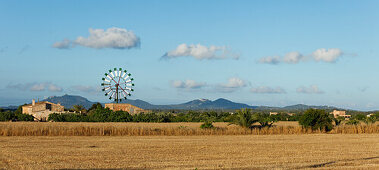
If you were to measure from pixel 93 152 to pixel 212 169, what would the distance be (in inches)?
307

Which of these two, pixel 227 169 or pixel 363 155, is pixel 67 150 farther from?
pixel 363 155

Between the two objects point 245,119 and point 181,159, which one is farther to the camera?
point 245,119

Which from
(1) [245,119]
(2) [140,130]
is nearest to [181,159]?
(2) [140,130]

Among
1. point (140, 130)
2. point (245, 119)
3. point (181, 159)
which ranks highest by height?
point (245, 119)

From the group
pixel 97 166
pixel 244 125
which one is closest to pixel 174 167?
pixel 97 166

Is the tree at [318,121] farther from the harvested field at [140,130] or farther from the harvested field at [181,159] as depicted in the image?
the harvested field at [181,159]

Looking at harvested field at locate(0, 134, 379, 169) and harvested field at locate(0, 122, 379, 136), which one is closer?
harvested field at locate(0, 134, 379, 169)

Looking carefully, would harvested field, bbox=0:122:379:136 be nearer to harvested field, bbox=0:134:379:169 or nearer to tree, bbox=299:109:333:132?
tree, bbox=299:109:333:132

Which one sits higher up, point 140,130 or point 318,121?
point 318,121

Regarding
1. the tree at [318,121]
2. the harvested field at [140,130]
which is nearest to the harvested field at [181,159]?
the harvested field at [140,130]

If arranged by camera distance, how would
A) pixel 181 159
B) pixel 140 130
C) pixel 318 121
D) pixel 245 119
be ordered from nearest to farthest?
pixel 181 159 < pixel 140 130 < pixel 245 119 < pixel 318 121

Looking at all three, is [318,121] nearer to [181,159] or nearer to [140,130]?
[140,130]

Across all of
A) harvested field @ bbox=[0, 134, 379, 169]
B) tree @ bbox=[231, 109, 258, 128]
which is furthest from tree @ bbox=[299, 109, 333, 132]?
harvested field @ bbox=[0, 134, 379, 169]

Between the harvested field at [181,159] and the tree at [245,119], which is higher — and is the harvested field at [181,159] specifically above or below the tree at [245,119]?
below
